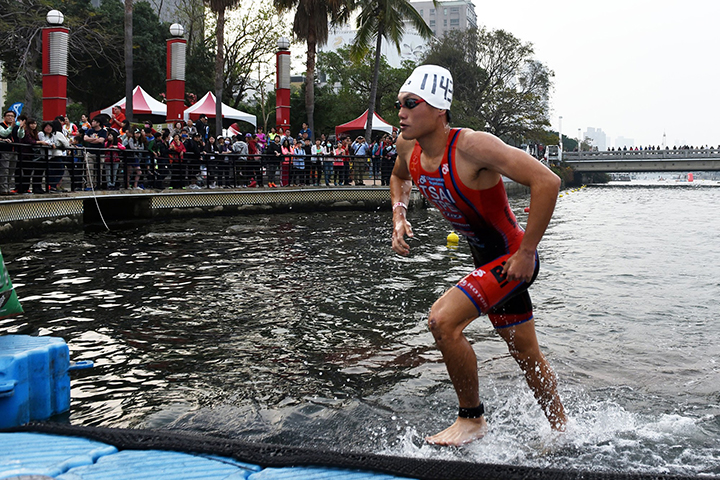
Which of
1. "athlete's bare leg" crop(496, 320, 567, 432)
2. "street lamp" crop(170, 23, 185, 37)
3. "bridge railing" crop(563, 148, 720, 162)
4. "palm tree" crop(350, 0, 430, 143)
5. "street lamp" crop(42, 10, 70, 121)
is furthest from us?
"bridge railing" crop(563, 148, 720, 162)

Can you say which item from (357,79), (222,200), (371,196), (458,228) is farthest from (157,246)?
(357,79)

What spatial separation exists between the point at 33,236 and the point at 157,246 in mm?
3119

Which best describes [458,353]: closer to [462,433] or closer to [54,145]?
[462,433]

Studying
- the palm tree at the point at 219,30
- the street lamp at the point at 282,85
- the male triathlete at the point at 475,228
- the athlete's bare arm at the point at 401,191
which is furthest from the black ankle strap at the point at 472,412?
the street lamp at the point at 282,85

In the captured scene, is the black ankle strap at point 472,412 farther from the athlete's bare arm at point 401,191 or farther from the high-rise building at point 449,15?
the high-rise building at point 449,15

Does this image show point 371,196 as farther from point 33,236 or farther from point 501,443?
point 501,443

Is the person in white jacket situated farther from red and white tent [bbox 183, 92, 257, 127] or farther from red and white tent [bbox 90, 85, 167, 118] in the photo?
red and white tent [bbox 183, 92, 257, 127]

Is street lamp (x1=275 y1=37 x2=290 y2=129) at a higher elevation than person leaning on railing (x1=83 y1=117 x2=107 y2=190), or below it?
higher

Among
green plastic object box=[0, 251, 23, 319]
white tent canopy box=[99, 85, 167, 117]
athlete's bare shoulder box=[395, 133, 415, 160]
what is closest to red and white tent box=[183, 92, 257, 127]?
white tent canopy box=[99, 85, 167, 117]

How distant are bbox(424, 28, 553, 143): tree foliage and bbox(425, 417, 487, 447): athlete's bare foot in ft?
202

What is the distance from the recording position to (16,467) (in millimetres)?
2615

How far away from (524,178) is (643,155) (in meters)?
83.6

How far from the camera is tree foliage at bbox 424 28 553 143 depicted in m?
64.2

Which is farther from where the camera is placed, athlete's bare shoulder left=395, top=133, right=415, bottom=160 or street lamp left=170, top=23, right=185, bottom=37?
street lamp left=170, top=23, right=185, bottom=37
